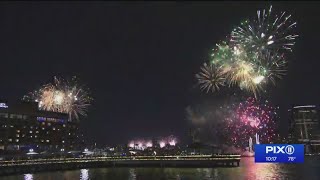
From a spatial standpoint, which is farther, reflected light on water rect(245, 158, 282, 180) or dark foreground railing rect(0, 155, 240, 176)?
dark foreground railing rect(0, 155, 240, 176)

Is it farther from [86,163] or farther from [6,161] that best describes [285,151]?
[86,163]

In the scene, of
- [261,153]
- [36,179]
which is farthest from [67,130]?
[261,153]

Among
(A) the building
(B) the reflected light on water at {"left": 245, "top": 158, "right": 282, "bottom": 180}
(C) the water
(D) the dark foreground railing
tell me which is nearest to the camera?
(B) the reflected light on water at {"left": 245, "top": 158, "right": 282, "bottom": 180}

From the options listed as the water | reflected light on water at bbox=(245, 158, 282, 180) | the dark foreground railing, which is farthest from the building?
reflected light on water at bbox=(245, 158, 282, 180)

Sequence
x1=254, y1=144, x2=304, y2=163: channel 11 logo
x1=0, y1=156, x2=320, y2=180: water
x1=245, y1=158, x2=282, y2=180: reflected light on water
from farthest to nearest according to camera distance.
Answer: x1=0, y1=156, x2=320, y2=180: water → x1=245, y1=158, x2=282, y2=180: reflected light on water → x1=254, y1=144, x2=304, y2=163: channel 11 logo

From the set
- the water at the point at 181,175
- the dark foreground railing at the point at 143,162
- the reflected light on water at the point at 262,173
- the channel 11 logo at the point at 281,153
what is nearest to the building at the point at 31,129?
the dark foreground railing at the point at 143,162

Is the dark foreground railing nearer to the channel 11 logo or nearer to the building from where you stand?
the channel 11 logo

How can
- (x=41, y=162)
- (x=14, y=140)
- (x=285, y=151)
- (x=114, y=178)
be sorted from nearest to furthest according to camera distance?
1. (x=285, y=151)
2. (x=114, y=178)
3. (x=41, y=162)
4. (x=14, y=140)
